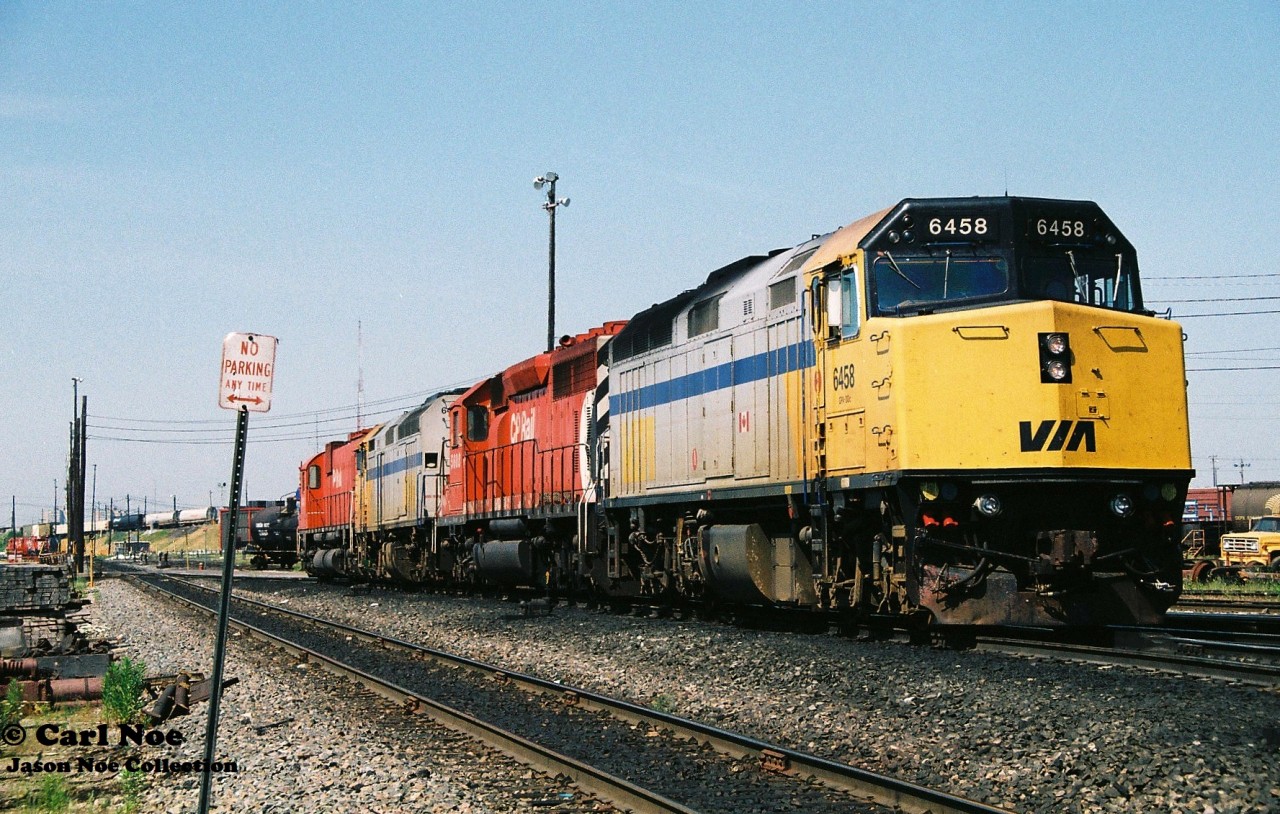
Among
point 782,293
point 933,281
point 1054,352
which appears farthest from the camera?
point 782,293

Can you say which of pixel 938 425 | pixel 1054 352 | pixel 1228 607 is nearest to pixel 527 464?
pixel 1228 607

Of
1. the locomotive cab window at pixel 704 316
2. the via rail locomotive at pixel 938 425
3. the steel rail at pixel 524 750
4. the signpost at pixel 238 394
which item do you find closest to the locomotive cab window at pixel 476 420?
the via rail locomotive at pixel 938 425

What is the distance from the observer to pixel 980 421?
452 inches

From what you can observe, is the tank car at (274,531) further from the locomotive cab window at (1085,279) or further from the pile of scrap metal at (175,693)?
the locomotive cab window at (1085,279)

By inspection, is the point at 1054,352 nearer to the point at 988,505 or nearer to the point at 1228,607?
the point at 988,505

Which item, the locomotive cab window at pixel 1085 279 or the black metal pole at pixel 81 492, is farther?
the black metal pole at pixel 81 492

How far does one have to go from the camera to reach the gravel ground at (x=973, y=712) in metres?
6.96

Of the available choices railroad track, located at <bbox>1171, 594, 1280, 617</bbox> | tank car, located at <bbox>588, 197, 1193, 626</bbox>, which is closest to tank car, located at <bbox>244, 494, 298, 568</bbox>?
railroad track, located at <bbox>1171, 594, 1280, 617</bbox>

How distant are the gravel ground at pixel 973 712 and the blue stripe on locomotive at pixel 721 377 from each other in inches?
120

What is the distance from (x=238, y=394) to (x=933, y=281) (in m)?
7.43

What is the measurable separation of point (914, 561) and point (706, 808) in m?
5.10

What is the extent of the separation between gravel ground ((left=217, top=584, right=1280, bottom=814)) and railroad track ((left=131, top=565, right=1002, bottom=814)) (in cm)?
48

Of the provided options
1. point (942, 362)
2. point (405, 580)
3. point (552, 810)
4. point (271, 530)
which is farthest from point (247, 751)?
point (271, 530)

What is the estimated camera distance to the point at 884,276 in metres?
12.2
